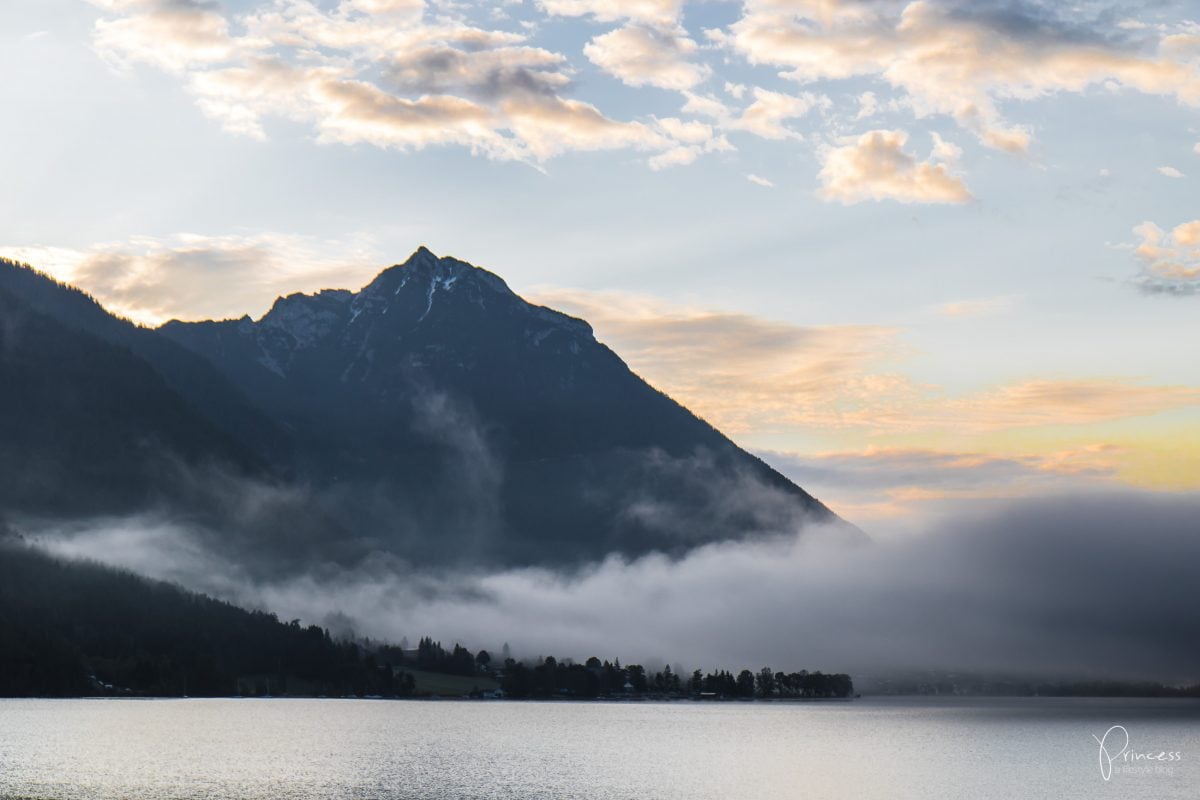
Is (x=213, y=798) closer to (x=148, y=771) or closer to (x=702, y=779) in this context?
(x=148, y=771)

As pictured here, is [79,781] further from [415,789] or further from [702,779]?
[702,779]

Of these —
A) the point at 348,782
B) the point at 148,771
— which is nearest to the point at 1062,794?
the point at 348,782

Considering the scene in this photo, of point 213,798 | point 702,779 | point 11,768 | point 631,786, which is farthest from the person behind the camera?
point 702,779

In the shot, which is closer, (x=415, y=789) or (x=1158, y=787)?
(x=415, y=789)

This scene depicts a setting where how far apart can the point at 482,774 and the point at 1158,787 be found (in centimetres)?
9785

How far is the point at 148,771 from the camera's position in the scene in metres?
172

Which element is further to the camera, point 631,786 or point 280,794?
point 631,786

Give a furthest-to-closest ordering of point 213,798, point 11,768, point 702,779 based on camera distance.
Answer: point 702,779, point 11,768, point 213,798

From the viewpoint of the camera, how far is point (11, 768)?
16338cm

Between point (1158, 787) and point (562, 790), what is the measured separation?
87.4 m

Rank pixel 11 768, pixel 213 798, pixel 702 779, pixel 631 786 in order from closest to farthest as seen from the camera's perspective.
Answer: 1. pixel 213 798
2. pixel 11 768
3. pixel 631 786
4. pixel 702 779

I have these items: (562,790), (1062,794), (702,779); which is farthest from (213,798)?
(1062,794)

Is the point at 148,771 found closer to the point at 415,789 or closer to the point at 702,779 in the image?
the point at 415,789

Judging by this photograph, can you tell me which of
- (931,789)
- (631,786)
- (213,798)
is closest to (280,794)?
(213,798)
